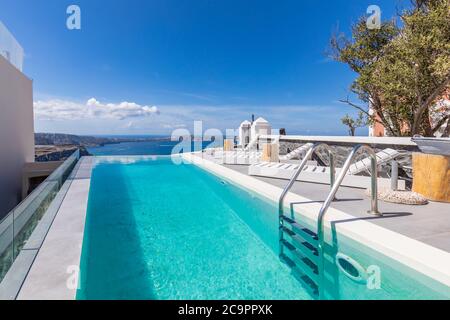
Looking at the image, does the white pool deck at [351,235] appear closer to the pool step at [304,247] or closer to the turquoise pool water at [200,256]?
the turquoise pool water at [200,256]

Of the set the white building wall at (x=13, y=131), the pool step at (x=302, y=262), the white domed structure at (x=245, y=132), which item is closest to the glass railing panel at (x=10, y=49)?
the white building wall at (x=13, y=131)

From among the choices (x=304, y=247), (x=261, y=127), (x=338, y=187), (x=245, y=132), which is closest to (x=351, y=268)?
(x=304, y=247)

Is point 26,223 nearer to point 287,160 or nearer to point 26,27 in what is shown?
point 287,160

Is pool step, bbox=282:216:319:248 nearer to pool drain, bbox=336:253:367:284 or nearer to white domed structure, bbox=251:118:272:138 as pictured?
pool drain, bbox=336:253:367:284

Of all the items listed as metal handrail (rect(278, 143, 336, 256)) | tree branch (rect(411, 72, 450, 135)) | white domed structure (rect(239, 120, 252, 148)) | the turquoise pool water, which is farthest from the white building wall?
tree branch (rect(411, 72, 450, 135))

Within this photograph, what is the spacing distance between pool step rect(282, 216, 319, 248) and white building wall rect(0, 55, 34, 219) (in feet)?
34.7

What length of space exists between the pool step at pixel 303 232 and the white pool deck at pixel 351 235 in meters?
0.25

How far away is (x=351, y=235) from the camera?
11.2 feet

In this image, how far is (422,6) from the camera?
10305 millimetres

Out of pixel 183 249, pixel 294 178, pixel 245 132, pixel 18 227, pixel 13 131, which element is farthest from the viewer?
pixel 245 132

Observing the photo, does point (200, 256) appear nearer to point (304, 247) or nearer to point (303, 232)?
point (304, 247)

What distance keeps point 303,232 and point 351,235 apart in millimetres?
651
